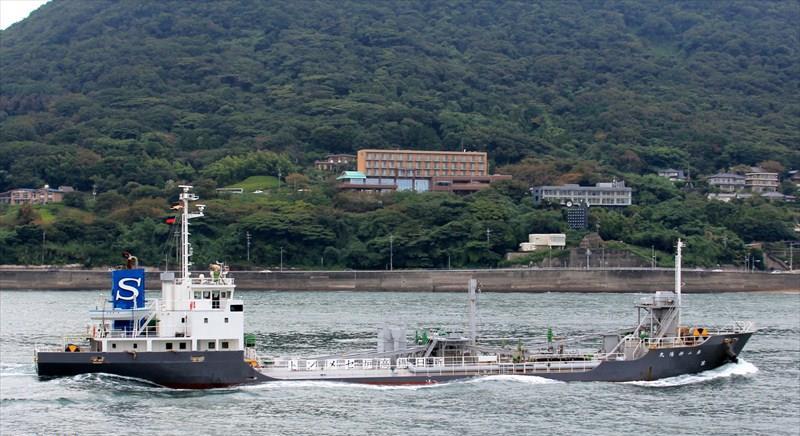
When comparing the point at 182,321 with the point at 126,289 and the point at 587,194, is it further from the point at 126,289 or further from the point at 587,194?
the point at 587,194

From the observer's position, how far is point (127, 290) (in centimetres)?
4478

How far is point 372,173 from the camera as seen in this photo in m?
163

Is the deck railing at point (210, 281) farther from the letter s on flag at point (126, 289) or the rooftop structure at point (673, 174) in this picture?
the rooftop structure at point (673, 174)

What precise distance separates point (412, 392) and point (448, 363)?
2689 millimetres

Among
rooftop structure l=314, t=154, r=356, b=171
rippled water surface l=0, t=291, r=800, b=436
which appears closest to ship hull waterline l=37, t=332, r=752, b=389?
rippled water surface l=0, t=291, r=800, b=436

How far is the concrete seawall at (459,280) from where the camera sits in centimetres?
11156

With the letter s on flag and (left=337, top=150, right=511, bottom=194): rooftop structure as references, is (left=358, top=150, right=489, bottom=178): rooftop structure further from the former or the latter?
the letter s on flag

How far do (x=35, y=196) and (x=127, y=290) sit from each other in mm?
108487

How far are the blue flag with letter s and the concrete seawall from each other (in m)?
67.1

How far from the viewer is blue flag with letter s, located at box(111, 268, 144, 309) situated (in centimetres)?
4459

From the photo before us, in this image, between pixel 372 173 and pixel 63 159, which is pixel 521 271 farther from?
pixel 63 159

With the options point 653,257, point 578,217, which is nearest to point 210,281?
point 653,257

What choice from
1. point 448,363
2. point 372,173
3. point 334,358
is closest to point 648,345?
point 448,363

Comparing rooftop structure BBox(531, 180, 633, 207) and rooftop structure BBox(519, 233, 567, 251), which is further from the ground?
rooftop structure BBox(531, 180, 633, 207)
